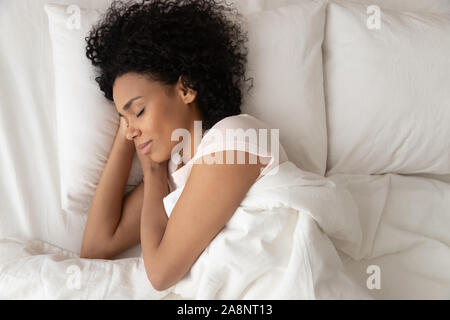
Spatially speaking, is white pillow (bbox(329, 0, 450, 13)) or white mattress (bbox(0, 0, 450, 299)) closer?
white mattress (bbox(0, 0, 450, 299))

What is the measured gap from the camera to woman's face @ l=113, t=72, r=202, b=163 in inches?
38.5

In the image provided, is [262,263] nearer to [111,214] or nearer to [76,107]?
[111,214]

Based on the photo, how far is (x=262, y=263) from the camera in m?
0.90

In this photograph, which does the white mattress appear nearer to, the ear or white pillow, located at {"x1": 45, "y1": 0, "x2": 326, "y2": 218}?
white pillow, located at {"x1": 45, "y1": 0, "x2": 326, "y2": 218}

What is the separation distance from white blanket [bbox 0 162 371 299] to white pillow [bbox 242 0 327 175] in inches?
8.0

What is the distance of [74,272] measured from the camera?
1.01m

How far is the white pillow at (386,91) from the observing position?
120 centimetres

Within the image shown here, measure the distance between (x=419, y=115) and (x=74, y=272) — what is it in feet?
3.28

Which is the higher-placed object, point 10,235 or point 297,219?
point 297,219

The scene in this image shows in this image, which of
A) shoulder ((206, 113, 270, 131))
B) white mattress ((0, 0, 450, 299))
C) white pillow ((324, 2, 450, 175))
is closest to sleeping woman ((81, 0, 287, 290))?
shoulder ((206, 113, 270, 131))

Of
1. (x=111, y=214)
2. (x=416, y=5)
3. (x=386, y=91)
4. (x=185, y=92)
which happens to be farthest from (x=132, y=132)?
(x=416, y=5)
